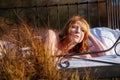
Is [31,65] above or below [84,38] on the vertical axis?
below

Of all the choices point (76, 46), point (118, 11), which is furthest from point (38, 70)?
point (118, 11)

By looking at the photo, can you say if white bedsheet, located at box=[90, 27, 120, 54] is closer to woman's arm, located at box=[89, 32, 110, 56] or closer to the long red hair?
woman's arm, located at box=[89, 32, 110, 56]

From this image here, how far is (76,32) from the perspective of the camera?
4.21 m

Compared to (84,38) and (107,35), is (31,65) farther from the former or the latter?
(107,35)

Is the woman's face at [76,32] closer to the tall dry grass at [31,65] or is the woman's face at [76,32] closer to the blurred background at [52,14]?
the blurred background at [52,14]

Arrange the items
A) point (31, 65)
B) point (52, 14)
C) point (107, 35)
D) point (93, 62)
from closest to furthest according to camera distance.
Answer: point (31, 65) → point (93, 62) → point (107, 35) → point (52, 14)

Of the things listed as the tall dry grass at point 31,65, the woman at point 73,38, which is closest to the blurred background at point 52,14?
the woman at point 73,38

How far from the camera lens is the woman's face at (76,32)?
4207 mm

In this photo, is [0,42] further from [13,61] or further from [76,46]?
[76,46]

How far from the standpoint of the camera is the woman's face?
4.21 meters

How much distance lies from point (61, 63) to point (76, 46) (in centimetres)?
80

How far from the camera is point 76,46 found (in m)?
4.30

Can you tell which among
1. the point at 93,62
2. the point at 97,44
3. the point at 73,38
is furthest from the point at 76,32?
the point at 93,62

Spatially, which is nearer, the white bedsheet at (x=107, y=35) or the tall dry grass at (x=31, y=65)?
the tall dry grass at (x=31, y=65)
